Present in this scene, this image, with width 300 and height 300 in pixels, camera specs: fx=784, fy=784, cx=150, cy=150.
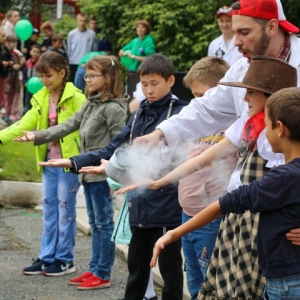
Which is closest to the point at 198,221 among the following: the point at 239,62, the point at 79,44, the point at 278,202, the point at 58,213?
the point at 278,202

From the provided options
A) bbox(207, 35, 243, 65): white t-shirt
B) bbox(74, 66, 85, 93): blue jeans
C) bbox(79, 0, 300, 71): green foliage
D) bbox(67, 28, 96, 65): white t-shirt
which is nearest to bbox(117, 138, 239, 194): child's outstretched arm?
bbox(207, 35, 243, 65): white t-shirt

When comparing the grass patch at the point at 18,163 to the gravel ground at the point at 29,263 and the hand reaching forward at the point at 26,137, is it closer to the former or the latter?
the gravel ground at the point at 29,263

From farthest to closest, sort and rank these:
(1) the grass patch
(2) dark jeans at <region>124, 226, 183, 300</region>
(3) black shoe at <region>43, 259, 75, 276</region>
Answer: (1) the grass patch < (3) black shoe at <region>43, 259, 75, 276</region> < (2) dark jeans at <region>124, 226, 183, 300</region>

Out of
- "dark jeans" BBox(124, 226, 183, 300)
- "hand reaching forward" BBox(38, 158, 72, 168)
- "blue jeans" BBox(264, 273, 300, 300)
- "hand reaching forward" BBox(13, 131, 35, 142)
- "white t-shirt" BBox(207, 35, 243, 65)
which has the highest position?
"white t-shirt" BBox(207, 35, 243, 65)

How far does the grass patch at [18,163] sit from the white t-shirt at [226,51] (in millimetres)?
2785

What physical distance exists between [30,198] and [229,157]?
19.2 feet

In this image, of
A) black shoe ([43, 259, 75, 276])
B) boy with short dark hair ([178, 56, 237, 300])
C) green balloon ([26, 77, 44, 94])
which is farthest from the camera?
green balloon ([26, 77, 44, 94])

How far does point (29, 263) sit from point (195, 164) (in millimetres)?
3688

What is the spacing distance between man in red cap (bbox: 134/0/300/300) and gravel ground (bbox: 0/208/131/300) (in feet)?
7.63

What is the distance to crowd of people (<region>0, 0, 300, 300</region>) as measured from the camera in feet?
11.2

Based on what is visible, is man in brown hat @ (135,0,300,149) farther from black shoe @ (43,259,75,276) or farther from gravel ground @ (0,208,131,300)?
black shoe @ (43,259,75,276)

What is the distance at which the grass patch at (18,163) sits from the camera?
9875mm

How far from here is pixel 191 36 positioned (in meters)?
14.2

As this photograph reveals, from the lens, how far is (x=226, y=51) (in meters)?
9.98
